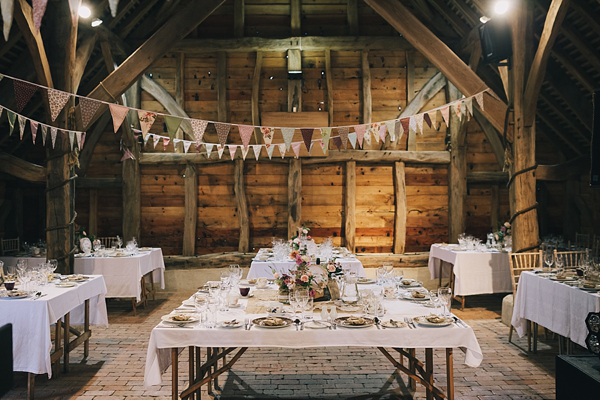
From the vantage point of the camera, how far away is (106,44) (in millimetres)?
7414

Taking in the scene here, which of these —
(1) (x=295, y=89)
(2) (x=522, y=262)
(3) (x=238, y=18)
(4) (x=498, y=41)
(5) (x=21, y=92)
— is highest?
(3) (x=238, y=18)

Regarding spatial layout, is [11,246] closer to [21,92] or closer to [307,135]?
[21,92]

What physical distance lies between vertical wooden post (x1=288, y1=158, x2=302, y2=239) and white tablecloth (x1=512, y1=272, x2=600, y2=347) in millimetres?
4234

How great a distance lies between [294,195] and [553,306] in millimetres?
4884

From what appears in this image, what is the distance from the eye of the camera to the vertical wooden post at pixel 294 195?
8.57 meters

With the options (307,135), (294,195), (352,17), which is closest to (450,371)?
(307,135)

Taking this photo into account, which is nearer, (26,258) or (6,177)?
(26,258)

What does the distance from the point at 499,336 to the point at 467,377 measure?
1514mm

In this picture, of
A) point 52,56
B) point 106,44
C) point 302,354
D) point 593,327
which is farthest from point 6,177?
point 593,327

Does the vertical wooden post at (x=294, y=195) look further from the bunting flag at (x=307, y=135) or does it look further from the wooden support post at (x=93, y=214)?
the wooden support post at (x=93, y=214)

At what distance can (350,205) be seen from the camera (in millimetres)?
8602

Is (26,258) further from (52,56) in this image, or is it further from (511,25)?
(511,25)

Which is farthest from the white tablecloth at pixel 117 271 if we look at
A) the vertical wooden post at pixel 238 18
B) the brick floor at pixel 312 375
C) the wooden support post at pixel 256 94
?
the vertical wooden post at pixel 238 18

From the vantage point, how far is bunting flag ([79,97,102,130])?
17.8 feet
